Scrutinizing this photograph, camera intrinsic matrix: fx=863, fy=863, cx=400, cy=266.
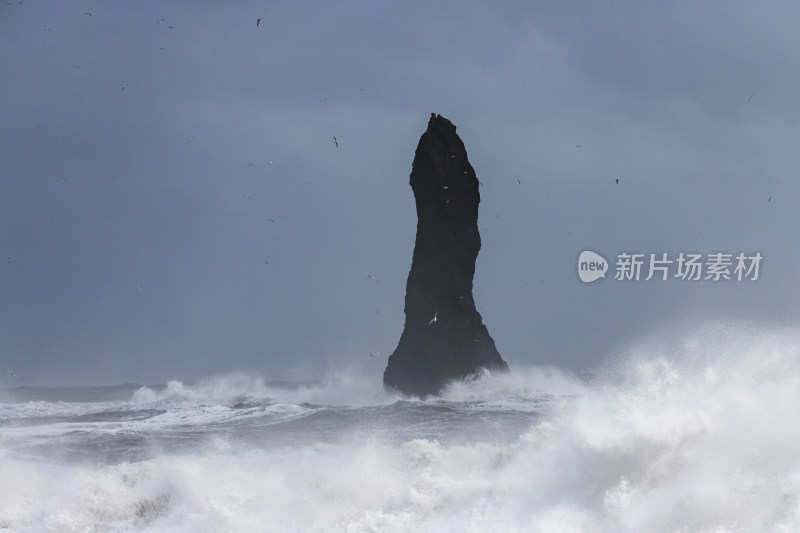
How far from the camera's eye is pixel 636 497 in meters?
10.4

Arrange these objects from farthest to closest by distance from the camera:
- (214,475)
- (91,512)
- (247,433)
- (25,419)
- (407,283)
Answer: (407,283) < (25,419) < (247,433) < (214,475) < (91,512)

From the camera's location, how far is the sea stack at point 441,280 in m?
32.3

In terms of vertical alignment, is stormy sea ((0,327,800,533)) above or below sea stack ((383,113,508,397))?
below

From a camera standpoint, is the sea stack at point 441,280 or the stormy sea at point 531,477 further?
the sea stack at point 441,280

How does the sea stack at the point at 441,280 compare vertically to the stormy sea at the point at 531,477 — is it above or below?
above

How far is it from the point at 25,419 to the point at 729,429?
75.4 ft

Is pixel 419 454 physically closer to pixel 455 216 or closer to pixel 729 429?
pixel 729 429

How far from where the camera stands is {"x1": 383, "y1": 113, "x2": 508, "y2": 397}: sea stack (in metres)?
32.3

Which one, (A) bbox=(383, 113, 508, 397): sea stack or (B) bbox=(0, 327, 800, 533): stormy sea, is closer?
(B) bbox=(0, 327, 800, 533): stormy sea

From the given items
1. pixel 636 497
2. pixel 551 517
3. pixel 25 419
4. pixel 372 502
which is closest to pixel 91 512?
pixel 372 502

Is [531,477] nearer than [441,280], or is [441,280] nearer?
[531,477]

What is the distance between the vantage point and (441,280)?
33.7m

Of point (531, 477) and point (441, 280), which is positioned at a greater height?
point (441, 280)

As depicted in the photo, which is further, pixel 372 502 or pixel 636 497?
pixel 372 502
